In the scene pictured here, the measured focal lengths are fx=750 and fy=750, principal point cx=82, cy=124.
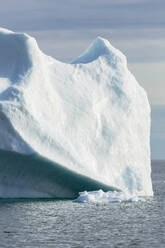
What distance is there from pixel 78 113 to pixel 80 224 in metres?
6.72

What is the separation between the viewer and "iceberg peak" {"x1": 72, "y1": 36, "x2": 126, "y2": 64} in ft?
107

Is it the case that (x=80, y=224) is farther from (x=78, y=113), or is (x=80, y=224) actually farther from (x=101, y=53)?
(x=101, y=53)

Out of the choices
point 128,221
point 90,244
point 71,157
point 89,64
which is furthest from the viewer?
point 89,64

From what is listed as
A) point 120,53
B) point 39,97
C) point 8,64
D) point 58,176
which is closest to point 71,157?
point 58,176

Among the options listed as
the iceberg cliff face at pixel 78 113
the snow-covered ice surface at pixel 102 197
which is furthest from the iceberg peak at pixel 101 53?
the snow-covered ice surface at pixel 102 197

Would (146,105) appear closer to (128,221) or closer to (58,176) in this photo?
(58,176)

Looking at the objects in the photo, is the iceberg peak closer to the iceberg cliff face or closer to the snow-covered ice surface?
the iceberg cliff face

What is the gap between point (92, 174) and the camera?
1119 inches

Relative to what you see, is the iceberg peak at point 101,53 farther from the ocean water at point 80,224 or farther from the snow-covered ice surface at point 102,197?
the ocean water at point 80,224

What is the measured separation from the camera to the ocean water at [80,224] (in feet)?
68.0

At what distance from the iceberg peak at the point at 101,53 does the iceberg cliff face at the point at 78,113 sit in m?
0.05

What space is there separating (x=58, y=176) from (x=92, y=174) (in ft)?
4.25

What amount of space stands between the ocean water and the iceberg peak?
6474 millimetres

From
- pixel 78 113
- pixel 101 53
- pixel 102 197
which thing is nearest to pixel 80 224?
pixel 102 197
